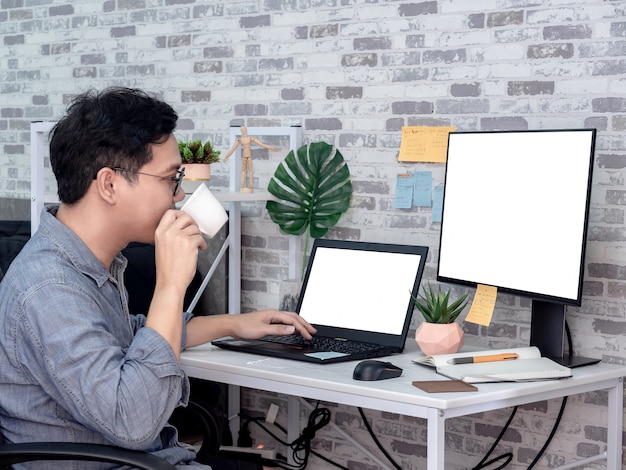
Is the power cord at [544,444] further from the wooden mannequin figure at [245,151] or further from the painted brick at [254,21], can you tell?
the painted brick at [254,21]

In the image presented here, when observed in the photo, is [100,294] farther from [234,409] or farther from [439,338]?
[234,409]

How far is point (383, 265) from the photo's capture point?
254 cm

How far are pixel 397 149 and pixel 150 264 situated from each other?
0.94 m

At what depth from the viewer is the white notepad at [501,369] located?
6.76 feet

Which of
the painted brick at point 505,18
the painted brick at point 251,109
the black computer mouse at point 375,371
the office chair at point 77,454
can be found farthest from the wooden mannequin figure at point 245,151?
the office chair at point 77,454

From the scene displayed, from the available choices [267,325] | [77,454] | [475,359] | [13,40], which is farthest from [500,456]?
[13,40]

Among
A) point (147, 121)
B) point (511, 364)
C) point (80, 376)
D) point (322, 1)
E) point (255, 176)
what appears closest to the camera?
point (80, 376)

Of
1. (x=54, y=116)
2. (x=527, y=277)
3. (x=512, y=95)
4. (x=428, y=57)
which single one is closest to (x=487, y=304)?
(x=527, y=277)

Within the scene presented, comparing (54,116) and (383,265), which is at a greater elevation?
(54,116)

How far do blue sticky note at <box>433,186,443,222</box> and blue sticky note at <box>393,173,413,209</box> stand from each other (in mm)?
89

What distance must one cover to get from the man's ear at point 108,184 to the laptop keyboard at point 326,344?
0.86 metres

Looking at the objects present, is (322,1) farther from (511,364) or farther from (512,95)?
(511,364)

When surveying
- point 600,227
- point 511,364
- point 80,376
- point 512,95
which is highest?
point 512,95

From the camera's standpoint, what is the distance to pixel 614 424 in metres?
2.39
